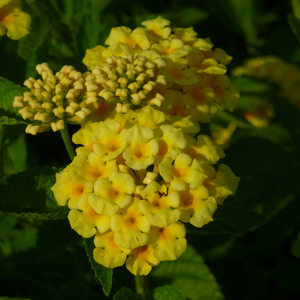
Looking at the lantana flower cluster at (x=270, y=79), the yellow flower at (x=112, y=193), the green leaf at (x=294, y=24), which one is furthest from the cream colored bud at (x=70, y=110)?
the lantana flower cluster at (x=270, y=79)

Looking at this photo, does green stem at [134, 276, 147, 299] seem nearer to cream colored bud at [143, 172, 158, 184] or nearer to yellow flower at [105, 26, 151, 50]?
cream colored bud at [143, 172, 158, 184]

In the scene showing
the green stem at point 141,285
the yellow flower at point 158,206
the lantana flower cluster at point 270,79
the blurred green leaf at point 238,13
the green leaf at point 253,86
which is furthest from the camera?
the blurred green leaf at point 238,13

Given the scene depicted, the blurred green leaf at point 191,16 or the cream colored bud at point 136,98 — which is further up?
the cream colored bud at point 136,98

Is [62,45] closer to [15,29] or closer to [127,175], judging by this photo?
[15,29]

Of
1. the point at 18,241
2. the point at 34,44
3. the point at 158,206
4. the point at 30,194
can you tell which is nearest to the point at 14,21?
the point at 34,44

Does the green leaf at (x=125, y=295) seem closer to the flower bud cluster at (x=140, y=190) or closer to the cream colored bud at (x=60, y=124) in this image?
the flower bud cluster at (x=140, y=190)

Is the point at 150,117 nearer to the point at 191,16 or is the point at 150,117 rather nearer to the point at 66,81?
the point at 66,81

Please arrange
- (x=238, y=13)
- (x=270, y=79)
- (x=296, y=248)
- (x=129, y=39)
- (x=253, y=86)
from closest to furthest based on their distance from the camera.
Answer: (x=129, y=39) → (x=296, y=248) → (x=253, y=86) → (x=270, y=79) → (x=238, y=13)
